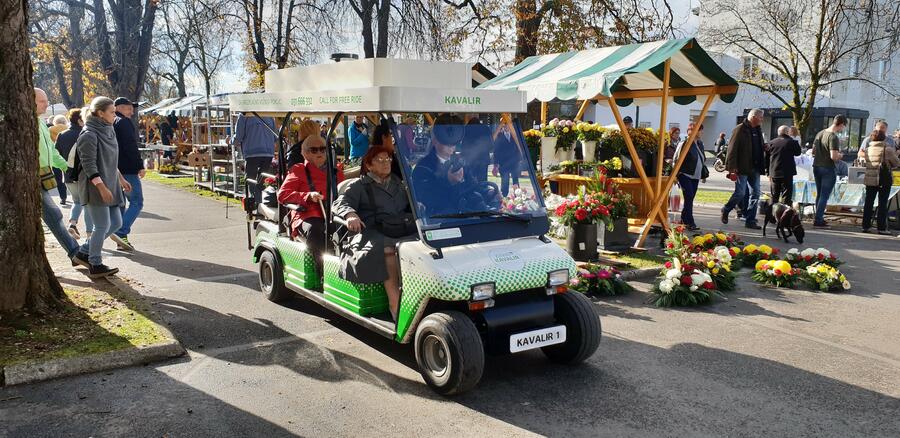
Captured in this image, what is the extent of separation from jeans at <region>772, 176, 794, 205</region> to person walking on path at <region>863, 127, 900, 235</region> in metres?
1.12

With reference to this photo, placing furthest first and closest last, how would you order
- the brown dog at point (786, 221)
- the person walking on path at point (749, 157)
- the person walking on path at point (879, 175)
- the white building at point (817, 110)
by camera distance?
1. the white building at point (817, 110)
2. the person walking on path at point (749, 157)
3. the person walking on path at point (879, 175)
4. the brown dog at point (786, 221)

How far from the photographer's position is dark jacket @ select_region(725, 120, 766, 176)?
1177 cm

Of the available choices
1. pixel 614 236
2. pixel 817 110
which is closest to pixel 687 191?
pixel 614 236

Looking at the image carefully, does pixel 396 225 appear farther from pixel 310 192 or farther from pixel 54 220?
pixel 54 220

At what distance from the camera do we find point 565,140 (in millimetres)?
10859

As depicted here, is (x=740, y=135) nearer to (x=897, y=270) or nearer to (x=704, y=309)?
(x=897, y=270)

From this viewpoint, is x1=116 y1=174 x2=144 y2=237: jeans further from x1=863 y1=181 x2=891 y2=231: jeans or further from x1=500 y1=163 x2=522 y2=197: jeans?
x1=863 y1=181 x2=891 y2=231: jeans

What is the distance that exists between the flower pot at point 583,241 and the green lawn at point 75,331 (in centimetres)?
504

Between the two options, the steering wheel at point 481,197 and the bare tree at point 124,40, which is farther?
the bare tree at point 124,40

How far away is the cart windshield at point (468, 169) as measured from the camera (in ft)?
16.1

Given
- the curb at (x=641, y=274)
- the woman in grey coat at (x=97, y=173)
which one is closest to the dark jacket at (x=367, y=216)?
the woman in grey coat at (x=97, y=173)

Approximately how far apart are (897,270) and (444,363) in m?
7.05

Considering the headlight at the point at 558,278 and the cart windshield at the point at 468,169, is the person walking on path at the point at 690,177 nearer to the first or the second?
the cart windshield at the point at 468,169

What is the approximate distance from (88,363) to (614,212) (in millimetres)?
6486
